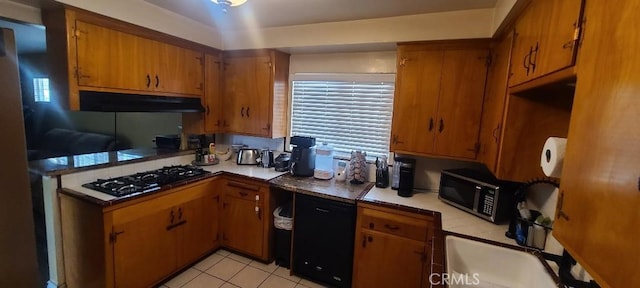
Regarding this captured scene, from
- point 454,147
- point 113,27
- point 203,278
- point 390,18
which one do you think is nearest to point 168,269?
point 203,278

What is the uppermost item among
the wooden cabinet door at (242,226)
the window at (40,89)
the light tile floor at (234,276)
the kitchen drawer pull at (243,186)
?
the window at (40,89)

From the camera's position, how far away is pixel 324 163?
2.88m

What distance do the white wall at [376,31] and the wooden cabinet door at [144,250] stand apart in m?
1.90

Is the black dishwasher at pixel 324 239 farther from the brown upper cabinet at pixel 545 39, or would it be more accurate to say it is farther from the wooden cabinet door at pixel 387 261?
the brown upper cabinet at pixel 545 39

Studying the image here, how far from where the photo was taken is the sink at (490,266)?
142 cm

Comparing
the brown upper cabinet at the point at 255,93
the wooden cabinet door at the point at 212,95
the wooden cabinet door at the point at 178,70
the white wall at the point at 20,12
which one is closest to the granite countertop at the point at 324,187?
the brown upper cabinet at the point at 255,93

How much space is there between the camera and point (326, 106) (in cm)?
312

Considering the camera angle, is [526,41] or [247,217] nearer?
[526,41]

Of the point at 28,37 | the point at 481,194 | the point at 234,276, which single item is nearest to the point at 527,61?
the point at 481,194

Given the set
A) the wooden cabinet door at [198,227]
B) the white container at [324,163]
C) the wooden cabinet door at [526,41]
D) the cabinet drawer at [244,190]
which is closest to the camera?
the wooden cabinet door at [526,41]

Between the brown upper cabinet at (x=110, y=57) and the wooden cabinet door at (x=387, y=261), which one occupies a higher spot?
the brown upper cabinet at (x=110, y=57)

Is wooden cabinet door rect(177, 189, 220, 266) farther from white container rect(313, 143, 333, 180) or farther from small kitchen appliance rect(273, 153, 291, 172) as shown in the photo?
white container rect(313, 143, 333, 180)

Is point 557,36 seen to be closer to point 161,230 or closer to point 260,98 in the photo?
point 260,98

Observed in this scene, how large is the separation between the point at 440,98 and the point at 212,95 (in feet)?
7.77
